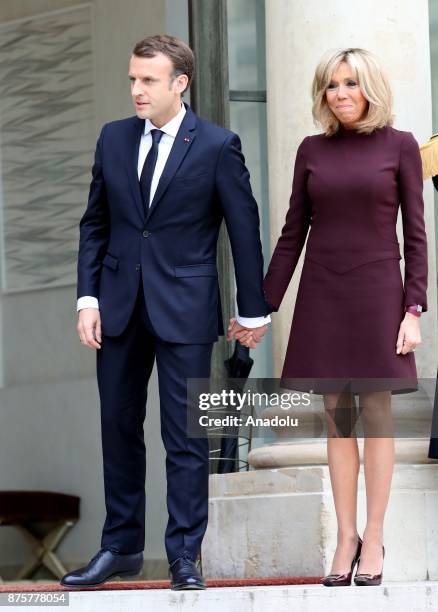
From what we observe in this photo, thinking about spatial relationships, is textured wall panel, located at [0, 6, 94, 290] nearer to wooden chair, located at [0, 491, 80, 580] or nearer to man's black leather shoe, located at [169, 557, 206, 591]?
wooden chair, located at [0, 491, 80, 580]

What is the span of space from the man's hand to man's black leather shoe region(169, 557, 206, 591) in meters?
0.73

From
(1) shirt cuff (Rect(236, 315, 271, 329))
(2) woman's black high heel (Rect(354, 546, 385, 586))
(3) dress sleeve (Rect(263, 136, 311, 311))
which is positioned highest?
(3) dress sleeve (Rect(263, 136, 311, 311))

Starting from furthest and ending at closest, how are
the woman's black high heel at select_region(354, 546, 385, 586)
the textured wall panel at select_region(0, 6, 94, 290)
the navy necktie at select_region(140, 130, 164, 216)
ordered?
the textured wall panel at select_region(0, 6, 94, 290), the navy necktie at select_region(140, 130, 164, 216), the woman's black high heel at select_region(354, 546, 385, 586)

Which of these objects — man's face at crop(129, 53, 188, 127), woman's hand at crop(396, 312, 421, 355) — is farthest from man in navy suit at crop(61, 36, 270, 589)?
woman's hand at crop(396, 312, 421, 355)

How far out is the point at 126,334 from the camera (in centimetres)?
525

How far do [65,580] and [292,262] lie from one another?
1.24 m

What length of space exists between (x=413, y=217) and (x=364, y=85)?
0.44 metres

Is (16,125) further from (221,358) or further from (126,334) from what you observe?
(126,334)

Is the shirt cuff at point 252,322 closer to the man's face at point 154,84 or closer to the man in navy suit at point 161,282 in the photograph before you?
the man in navy suit at point 161,282

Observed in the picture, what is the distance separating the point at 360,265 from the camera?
16.9 feet

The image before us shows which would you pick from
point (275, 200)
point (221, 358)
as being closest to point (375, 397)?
point (275, 200)

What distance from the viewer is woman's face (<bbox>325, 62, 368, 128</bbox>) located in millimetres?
5109

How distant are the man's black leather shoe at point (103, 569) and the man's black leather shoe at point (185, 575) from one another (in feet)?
0.84

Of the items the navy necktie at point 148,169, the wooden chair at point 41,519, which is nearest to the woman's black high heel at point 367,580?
the navy necktie at point 148,169
